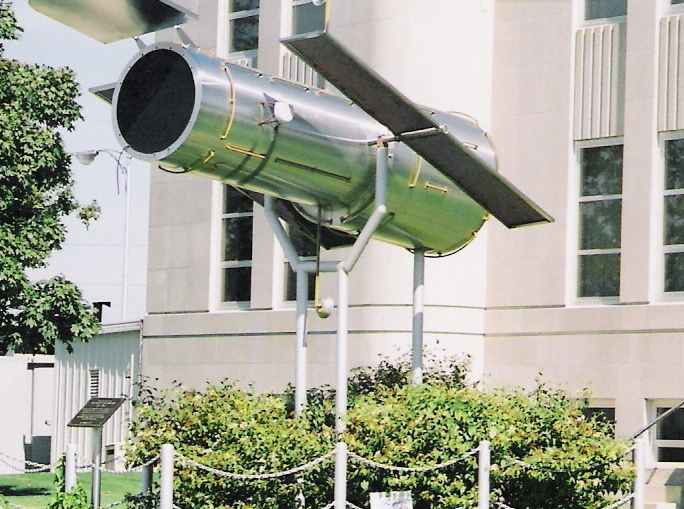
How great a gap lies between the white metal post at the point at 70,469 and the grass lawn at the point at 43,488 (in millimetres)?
5661

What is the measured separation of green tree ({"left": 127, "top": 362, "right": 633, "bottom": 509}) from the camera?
13.1 metres

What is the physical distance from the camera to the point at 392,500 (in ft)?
42.4

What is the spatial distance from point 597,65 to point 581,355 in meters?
4.38

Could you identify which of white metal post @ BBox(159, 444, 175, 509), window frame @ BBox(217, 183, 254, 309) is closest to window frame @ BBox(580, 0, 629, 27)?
window frame @ BBox(217, 183, 254, 309)

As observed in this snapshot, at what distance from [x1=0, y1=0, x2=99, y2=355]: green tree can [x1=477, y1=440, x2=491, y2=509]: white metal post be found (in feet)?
40.4

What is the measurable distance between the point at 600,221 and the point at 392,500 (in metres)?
8.02

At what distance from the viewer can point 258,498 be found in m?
13.1

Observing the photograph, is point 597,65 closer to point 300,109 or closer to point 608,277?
point 608,277

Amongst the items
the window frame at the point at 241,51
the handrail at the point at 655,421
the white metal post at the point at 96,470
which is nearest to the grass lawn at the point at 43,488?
the white metal post at the point at 96,470

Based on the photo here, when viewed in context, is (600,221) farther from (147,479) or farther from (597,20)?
(147,479)

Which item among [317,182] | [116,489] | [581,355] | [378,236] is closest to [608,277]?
[581,355]

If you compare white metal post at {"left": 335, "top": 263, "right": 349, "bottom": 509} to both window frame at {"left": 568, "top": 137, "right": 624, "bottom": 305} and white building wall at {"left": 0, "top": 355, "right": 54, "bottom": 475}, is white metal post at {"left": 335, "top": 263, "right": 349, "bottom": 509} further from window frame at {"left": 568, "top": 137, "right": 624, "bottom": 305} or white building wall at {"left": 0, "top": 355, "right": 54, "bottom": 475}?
white building wall at {"left": 0, "top": 355, "right": 54, "bottom": 475}

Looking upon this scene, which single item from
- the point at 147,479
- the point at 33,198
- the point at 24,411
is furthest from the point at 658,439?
the point at 24,411

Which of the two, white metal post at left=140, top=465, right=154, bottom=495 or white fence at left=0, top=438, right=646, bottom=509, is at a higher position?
white fence at left=0, top=438, right=646, bottom=509
